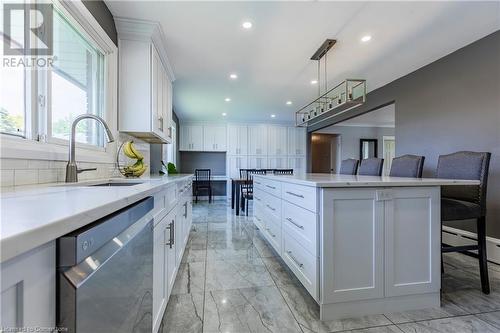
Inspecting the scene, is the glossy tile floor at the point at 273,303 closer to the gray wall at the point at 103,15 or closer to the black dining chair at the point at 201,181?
the gray wall at the point at 103,15

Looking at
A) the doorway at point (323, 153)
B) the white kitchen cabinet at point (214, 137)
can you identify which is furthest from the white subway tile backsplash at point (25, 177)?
the doorway at point (323, 153)

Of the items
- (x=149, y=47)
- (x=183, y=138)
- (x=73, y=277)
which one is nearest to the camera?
(x=73, y=277)

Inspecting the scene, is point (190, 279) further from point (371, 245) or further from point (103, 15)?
point (103, 15)

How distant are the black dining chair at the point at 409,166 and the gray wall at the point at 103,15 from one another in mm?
3207

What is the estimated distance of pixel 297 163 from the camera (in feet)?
24.1

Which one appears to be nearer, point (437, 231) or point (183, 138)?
point (437, 231)

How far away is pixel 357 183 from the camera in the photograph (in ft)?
4.85

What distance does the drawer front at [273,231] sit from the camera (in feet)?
7.66

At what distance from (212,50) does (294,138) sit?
482cm

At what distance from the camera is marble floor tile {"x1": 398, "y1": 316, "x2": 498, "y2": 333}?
1.38m

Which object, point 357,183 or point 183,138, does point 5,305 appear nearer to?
point 357,183

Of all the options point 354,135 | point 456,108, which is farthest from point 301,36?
point 354,135

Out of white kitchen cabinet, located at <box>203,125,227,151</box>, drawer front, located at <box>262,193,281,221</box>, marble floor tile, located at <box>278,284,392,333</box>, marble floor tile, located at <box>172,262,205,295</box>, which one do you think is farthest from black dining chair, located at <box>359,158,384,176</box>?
white kitchen cabinet, located at <box>203,125,227,151</box>

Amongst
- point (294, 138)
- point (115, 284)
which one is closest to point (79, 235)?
point (115, 284)
